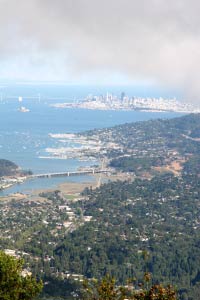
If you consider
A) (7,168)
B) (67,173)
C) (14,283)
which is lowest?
(67,173)

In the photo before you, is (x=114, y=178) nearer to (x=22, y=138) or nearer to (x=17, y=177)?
(x=17, y=177)

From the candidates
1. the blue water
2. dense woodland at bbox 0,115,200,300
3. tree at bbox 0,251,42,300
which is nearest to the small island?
the blue water

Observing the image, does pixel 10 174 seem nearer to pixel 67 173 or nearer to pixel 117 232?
pixel 67 173

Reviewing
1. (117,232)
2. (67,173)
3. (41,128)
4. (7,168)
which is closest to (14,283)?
(117,232)

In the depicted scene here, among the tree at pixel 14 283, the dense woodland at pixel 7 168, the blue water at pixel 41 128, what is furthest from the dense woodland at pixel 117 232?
the tree at pixel 14 283

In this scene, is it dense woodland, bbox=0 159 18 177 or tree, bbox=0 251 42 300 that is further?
dense woodland, bbox=0 159 18 177

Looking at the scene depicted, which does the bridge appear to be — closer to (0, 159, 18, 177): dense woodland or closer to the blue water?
the blue water

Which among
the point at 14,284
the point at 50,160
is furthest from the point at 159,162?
the point at 14,284
